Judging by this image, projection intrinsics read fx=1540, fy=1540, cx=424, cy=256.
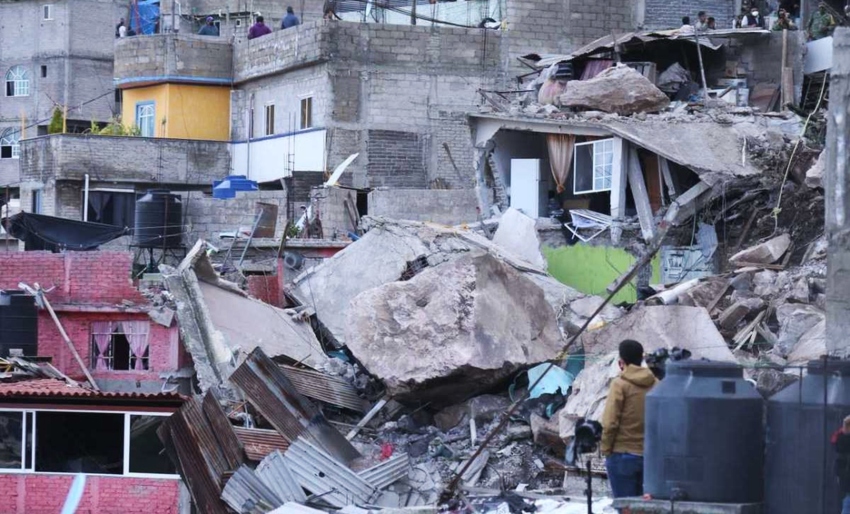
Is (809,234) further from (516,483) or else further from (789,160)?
(516,483)

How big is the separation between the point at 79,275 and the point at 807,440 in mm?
13541

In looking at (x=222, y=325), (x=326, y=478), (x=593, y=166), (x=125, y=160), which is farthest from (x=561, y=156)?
(x=125, y=160)

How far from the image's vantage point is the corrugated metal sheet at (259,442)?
16250 mm

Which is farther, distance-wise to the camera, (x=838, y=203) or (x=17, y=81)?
(x=17, y=81)

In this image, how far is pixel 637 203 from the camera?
21.3 meters

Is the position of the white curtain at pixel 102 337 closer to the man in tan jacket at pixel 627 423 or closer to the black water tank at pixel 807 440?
the man in tan jacket at pixel 627 423

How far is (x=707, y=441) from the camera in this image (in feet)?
31.9

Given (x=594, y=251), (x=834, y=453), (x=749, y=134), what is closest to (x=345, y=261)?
(x=594, y=251)

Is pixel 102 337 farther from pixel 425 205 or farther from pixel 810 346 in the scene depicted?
pixel 810 346

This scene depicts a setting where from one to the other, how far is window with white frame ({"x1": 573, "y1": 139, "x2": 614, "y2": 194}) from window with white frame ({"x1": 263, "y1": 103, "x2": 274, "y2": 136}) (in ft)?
37.3

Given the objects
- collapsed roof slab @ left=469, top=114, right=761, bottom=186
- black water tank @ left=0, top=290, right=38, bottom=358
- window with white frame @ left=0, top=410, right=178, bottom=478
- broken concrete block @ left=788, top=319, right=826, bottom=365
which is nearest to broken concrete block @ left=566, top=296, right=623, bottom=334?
collapsed roof slab @ left=469, top=114, right=761, bottom=186

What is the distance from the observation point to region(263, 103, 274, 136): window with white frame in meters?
32.5

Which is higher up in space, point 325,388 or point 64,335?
point 64,335

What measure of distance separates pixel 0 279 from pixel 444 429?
308 inches
